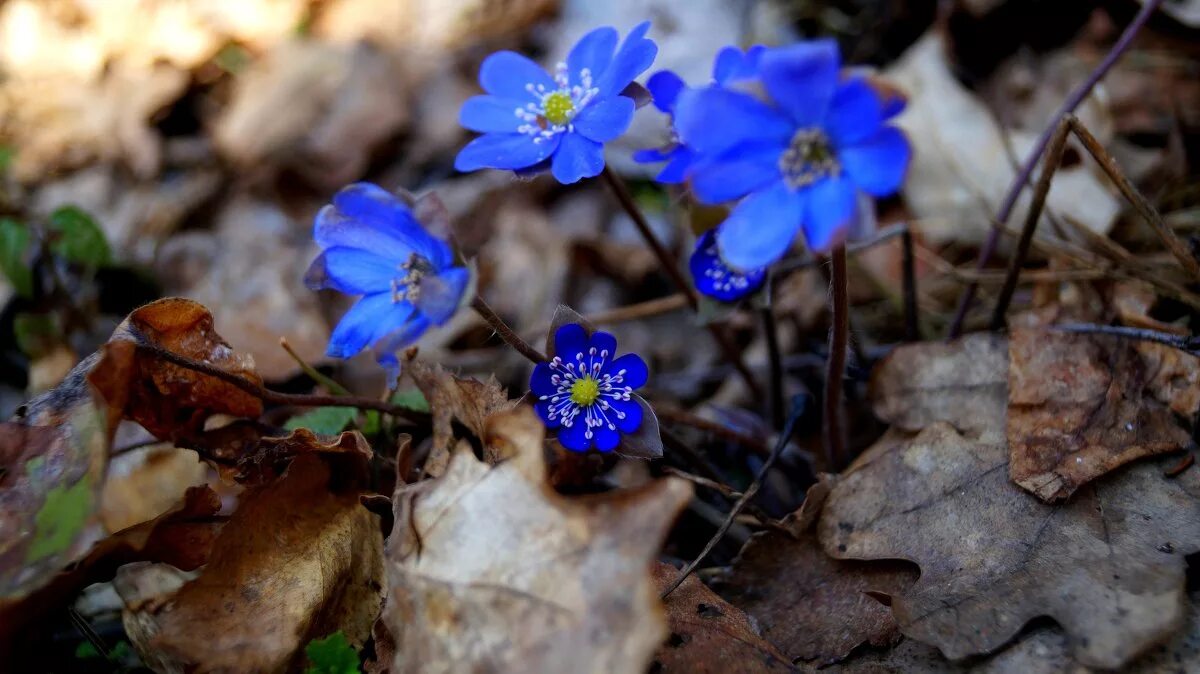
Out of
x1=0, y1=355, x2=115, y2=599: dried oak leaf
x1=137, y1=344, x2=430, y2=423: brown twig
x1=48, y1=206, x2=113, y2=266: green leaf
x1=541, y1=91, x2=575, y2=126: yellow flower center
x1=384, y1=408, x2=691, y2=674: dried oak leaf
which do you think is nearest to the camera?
x1=384, y1=408, x2=691, y2=674: dried oak leaf

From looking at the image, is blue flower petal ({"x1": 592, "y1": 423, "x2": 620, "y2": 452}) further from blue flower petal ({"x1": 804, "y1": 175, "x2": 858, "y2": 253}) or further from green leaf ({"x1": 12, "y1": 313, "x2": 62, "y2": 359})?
green leaf ({"x1": 12, "y1": 313, "x2": 62, "y2": 359})

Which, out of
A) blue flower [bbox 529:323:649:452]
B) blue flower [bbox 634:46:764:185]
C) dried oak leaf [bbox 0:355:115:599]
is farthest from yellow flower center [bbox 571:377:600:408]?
dried oak leaf [bbox 0:355:115:599]

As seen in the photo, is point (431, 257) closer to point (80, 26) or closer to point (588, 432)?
point (588, 432)

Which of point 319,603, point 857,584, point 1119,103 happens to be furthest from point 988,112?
point 319,603

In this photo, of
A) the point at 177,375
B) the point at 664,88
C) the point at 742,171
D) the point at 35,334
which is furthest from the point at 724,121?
the point at 35,334

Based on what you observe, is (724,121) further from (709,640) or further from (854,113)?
(709,640)

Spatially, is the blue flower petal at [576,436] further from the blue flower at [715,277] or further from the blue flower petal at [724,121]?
the blue flower petal at [724,121]

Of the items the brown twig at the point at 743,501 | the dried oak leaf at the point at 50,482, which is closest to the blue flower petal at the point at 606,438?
the brown twig at the point at 743,501
